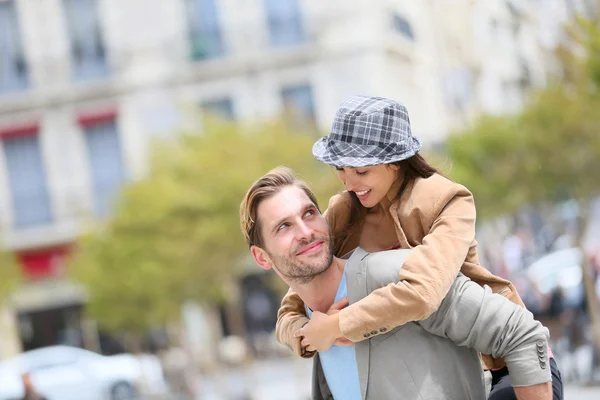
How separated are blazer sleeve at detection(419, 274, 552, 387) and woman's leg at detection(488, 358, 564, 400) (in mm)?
115

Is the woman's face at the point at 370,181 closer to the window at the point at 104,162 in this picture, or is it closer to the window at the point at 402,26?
the window at the point at 104,162

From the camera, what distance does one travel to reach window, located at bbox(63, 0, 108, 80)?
30.1m

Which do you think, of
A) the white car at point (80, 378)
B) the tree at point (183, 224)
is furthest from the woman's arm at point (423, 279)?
the white car at point (80, 378)

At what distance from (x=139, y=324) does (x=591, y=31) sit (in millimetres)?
13939

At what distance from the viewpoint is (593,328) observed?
1403cm

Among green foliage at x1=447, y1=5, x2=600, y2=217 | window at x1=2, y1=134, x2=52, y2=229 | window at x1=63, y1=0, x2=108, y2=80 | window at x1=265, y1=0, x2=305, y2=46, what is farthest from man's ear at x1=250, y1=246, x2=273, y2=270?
window at x1=63, y1=0, x2=108, y2=80

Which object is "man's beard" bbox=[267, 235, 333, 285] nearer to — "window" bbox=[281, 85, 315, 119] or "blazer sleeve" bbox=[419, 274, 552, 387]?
"blazer sleeve" bbox=[419, 274, 552, 387]

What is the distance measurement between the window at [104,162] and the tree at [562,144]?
10153mm

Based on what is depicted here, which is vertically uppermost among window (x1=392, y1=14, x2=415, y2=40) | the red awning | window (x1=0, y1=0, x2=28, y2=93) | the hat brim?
window (x1=0, y1=0, x2=28, y2=93)

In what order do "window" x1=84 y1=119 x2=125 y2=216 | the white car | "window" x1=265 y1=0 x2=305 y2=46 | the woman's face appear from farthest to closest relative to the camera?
1. "window" x1=84 y1=119 x2=125 y2=216
2. "window" x1=265 y1=0 x2=305 y2=46
3. the white car
4. the woman's face

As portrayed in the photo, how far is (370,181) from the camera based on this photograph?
2602 mm

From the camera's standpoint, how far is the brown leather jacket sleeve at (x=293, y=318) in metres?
2.81

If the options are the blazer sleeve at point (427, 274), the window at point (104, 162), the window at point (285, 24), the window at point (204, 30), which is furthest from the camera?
the window at point (104, 162)

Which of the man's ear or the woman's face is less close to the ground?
the woman's face
